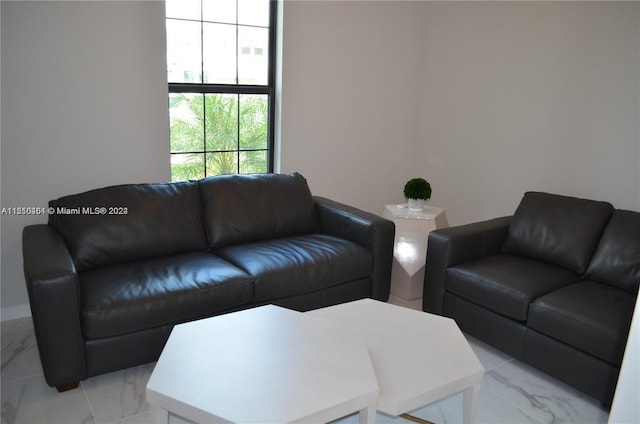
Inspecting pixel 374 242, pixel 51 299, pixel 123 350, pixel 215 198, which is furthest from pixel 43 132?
pixel 374 242

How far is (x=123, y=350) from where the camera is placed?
2279 mm

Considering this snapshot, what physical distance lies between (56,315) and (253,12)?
95.4 inches

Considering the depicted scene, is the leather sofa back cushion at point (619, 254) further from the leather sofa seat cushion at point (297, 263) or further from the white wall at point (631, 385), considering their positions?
the white wall at point (631, 385)

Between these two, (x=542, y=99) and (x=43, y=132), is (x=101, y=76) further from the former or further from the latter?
(x=542, y=99)

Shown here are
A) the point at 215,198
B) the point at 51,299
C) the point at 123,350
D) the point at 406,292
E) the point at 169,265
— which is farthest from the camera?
the point at 406,292

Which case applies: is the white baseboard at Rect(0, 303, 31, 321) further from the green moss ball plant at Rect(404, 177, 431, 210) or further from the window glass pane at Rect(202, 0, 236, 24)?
the green moss ball plant at Rect(404, 177, 431, 210)

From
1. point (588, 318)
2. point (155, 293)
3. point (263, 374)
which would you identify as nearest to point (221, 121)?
point (155, 293)

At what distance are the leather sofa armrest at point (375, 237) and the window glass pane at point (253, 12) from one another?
149 cm

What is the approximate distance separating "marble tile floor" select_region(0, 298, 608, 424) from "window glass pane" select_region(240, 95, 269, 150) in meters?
1.81

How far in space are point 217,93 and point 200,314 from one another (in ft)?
5.49

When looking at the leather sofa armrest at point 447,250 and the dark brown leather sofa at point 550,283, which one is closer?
the dark brown leather sofa at point 550,283

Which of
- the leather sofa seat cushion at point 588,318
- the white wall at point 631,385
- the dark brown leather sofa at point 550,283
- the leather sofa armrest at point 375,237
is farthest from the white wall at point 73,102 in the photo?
the white wall at point 631,385

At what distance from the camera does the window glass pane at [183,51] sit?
3223 mm

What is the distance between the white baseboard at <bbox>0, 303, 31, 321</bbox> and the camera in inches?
115
